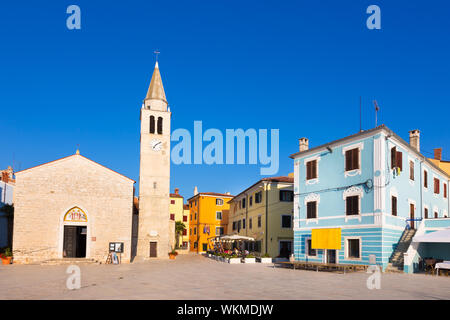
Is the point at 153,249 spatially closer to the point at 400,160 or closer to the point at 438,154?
the point at 400,160

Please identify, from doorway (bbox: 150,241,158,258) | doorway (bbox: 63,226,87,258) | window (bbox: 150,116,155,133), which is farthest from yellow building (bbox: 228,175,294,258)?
doorway (bbox: 63,226,87,258)

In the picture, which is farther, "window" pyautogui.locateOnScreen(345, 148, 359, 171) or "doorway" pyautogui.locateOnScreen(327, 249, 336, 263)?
"doorway" pyautogui.locateOnScreen(327, 249, 336, 263)

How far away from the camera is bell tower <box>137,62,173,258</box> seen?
38812 mm

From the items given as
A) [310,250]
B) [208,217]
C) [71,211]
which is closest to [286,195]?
[310,250]

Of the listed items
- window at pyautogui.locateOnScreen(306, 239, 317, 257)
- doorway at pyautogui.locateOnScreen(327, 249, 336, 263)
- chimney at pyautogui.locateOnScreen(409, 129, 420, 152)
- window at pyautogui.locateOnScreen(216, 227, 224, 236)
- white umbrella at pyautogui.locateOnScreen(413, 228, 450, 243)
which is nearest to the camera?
white umbrella at pyautogui.locateOnScreen(413, 228, 450, 243)

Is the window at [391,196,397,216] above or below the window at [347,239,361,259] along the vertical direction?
above

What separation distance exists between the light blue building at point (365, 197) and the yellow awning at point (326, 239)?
0.07m

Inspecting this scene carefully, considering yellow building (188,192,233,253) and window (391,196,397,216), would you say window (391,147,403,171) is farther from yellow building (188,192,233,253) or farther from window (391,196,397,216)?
yellow building (188,192,233,253)

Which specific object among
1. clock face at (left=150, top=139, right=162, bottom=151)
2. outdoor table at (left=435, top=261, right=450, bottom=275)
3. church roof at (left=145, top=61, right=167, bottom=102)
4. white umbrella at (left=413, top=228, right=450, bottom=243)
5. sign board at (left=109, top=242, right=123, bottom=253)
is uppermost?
church roof at (left=145, top=61, right=167, bottom=102)
